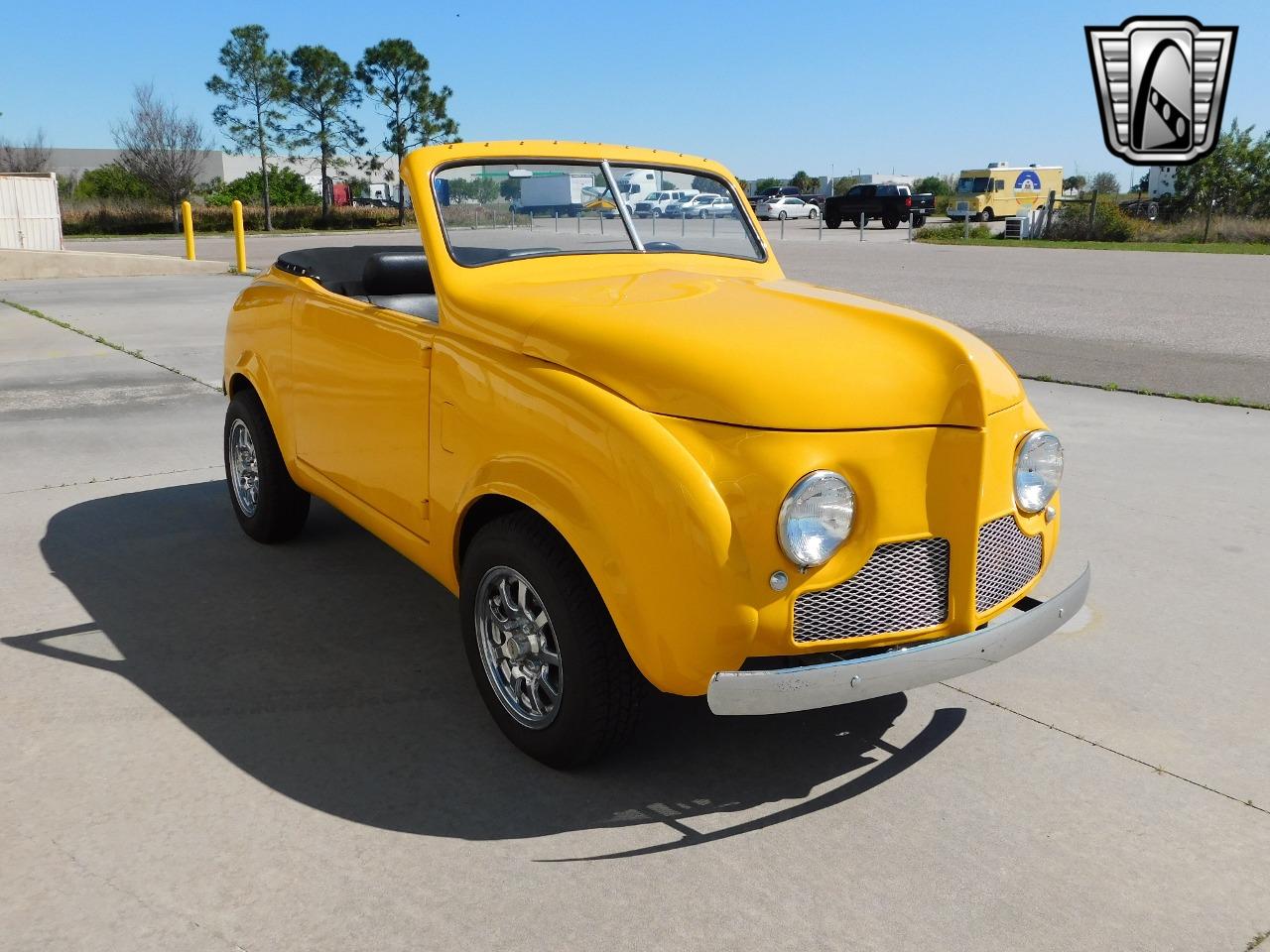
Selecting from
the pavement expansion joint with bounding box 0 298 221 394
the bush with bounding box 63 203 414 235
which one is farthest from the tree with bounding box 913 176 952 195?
the pavement expansion joint with bounding box 0 298 221 394

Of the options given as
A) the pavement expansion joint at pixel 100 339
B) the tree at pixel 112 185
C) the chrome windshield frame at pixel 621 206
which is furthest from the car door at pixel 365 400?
the tree at pixel 112 185

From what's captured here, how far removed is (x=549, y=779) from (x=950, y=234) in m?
36.0

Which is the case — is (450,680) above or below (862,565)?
below

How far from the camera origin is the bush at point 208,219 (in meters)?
47.2

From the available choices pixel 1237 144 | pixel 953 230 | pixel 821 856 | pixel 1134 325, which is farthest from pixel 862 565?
pixel 1237 144

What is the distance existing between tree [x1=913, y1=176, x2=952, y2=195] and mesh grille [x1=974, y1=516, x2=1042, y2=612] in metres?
76.7

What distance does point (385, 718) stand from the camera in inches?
139

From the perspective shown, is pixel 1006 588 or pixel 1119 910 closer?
pixel 1119 910

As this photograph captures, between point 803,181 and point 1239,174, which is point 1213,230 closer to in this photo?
point 1239,174

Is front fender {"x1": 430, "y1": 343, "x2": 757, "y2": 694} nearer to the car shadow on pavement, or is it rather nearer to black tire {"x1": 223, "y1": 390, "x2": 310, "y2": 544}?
the car shadow on pavement

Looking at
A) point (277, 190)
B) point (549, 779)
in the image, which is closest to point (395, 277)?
point (549, 779)

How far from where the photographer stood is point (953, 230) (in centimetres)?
3744

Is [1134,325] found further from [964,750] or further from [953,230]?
[953,230]

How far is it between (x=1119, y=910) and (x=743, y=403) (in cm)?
147
